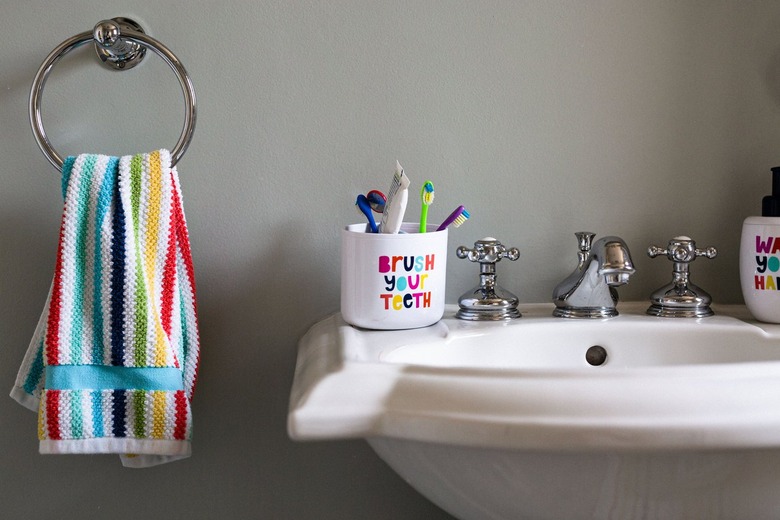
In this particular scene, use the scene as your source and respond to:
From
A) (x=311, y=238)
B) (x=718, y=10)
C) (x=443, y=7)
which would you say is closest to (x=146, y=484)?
(x=311, y=238)

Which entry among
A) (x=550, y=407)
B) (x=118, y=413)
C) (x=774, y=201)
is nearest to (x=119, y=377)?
(x=118, y=413)

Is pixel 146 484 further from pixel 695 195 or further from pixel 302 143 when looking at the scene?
pixel 695 195

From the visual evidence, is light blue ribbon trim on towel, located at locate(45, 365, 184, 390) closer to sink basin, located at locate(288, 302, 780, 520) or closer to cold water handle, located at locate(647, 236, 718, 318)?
sink basin, located at locate(288, 302, 780, 520)

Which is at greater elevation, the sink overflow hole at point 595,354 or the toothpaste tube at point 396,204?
the toothpaste tube at point 396,204

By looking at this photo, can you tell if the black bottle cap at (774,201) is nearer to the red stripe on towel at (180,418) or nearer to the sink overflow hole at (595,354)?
the sink overflow hole at (595,354)

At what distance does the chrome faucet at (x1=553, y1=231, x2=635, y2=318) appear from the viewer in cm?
79

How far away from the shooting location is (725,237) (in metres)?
0.92

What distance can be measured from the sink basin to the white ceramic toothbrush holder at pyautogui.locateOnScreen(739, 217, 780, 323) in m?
0.29

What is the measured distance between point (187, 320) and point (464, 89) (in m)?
0.42

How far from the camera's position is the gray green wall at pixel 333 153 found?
2.72 ft

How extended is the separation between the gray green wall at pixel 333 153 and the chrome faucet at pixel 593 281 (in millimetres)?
67

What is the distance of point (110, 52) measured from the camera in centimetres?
81

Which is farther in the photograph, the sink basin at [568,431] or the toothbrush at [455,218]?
the toothbrush at [455,218]

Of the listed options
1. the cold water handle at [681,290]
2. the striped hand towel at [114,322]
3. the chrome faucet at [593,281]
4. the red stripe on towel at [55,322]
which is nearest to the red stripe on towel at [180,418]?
the striped hand towel at [114,322]
